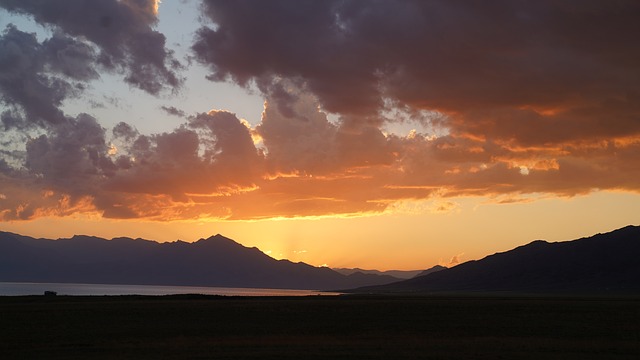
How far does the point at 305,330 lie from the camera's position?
52969 millimetres

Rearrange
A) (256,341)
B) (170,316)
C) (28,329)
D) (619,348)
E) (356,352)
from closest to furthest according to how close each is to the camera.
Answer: (356,352) < (619,348) < (256,341) < (28,329) < (170,316)

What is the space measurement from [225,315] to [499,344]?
1240 inches

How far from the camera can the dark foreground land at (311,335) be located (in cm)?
3800

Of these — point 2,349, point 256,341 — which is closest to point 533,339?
point 256,341

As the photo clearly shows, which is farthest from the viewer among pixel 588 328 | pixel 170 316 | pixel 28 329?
pixel 170 316

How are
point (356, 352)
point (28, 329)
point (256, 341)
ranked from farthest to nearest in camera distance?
point (28, 329)
point (256, 341)
point (356, 352)

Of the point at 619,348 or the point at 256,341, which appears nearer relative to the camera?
the point at 619,348

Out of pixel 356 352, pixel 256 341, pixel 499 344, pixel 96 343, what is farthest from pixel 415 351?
pixel 96 343

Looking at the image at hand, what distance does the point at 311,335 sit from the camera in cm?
4894

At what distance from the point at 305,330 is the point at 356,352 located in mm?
15328

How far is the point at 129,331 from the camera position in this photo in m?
51.4

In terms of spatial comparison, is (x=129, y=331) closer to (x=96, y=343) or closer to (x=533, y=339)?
(x=96, y=343)

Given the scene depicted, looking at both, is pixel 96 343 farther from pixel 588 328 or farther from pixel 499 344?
pixel 588 328

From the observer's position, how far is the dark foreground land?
38000 mm
